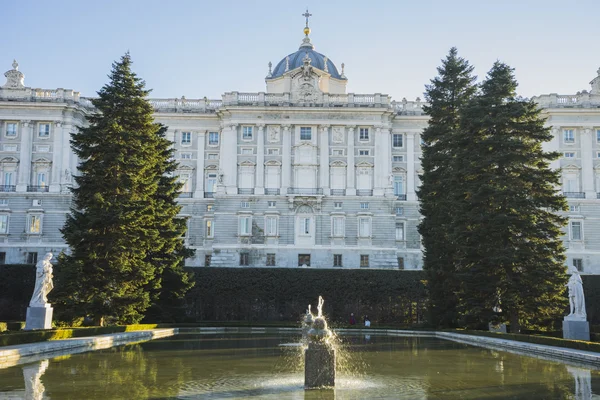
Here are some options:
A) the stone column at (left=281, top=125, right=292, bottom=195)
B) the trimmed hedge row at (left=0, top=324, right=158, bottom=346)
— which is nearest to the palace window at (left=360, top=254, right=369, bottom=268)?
the stone column at (left=281, top=125, right=292, bottom=195)

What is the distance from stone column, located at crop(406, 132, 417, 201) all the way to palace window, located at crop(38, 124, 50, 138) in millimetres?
32865

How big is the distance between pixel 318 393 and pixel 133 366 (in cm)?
516

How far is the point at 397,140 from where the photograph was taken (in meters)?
59.0

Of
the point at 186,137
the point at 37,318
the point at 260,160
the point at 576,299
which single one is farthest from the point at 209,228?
the point at 576,299

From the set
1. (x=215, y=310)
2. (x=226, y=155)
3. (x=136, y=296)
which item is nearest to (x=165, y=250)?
(x=136, y=296)

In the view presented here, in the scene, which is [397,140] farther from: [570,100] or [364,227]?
[570,100]

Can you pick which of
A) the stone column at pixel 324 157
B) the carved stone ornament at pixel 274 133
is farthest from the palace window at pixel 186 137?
the stone column at pixel 324 157

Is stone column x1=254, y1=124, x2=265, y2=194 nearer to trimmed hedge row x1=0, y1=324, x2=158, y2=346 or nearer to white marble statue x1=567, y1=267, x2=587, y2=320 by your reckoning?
trimmed hedge row x1=0, y1=324, x2=158, y2=346

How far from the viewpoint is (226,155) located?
5597 cm

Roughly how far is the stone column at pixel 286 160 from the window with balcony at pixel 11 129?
24.0m

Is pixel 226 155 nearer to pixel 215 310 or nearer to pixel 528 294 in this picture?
pixel 215 310

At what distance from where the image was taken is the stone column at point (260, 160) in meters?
55.2

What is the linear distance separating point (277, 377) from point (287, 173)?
142ft

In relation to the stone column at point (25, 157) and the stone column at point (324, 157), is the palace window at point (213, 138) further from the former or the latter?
the stone column at point (25, 157)
